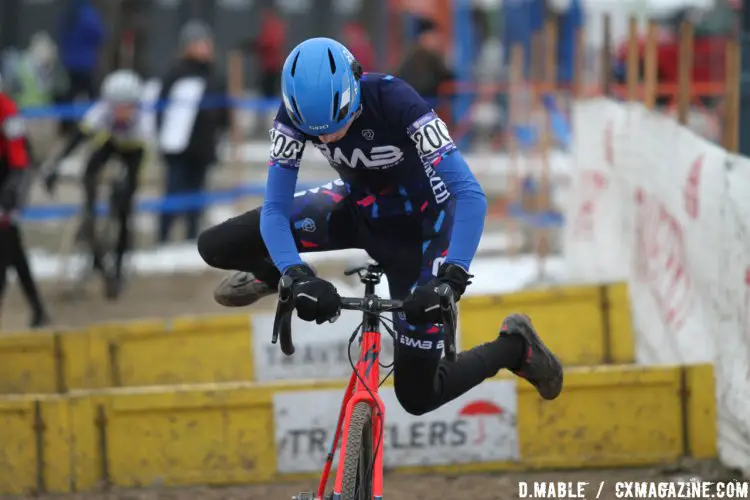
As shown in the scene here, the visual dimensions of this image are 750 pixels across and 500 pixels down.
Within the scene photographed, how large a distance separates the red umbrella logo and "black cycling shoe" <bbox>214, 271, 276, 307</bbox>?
146 centimetres

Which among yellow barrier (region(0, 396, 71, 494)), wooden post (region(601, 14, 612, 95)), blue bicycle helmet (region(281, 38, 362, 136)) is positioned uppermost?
wooden post (region(601, 14, 612, 95))

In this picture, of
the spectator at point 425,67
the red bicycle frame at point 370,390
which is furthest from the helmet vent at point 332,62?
the spectator at point 425,67

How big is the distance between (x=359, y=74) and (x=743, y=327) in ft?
8.51

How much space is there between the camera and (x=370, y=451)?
5.24 meters

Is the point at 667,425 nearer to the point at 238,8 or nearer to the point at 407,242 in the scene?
the point at 407,242

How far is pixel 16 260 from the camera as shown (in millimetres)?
10602

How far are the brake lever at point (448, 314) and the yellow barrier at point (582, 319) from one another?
390cm

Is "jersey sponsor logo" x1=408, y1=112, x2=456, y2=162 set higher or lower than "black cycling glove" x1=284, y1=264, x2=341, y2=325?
higher

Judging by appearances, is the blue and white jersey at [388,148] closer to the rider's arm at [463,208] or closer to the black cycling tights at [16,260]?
the rider's arm at [463,208]

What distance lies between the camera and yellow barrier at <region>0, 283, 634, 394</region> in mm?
8586

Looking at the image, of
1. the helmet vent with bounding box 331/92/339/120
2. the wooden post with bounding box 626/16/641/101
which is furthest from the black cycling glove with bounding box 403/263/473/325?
the wooden post with bounding box 626/16/641/101

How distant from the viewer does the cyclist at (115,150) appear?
39.8 ft

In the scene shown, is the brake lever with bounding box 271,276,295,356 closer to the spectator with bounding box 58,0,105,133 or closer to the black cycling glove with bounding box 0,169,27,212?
the black cycling glove with bounding box 0,169,27,212

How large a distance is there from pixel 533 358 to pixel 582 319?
296 centimetres
